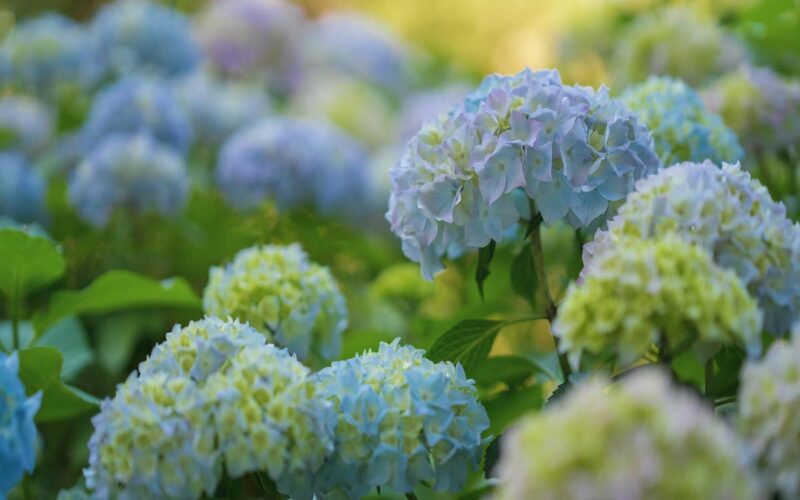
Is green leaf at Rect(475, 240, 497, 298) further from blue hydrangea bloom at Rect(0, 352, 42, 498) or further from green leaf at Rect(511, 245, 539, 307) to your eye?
blue hydrangea bloom at Rect(0, 352, 42, 498)

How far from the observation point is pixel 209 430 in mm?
885

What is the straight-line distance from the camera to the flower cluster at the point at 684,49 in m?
2.06

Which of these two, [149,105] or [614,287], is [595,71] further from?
[614,287]

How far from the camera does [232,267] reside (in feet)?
4.71

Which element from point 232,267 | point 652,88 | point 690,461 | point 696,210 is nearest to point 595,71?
point 652,88

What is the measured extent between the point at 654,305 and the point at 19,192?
1.79 metres

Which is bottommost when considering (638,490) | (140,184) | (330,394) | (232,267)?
(140,184)

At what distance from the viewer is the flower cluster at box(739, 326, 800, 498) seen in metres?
0.73

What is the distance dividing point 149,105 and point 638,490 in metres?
2.00

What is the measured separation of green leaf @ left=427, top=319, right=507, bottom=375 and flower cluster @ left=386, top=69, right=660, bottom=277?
0.10 m

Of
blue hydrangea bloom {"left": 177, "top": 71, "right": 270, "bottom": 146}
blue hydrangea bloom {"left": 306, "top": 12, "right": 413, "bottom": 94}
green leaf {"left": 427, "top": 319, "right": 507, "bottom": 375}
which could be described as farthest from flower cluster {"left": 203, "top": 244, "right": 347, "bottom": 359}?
blue hydrangea bloom {"left": 306, "top": 12, "right": 413, "bottom": 94}

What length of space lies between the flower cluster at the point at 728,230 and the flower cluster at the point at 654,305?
0.07 metres

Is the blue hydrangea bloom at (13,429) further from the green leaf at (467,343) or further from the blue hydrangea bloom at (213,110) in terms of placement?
the blue hydrangea bloom at (213,110)

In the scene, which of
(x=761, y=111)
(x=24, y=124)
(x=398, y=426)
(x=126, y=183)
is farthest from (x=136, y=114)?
(x=398, y=426)
